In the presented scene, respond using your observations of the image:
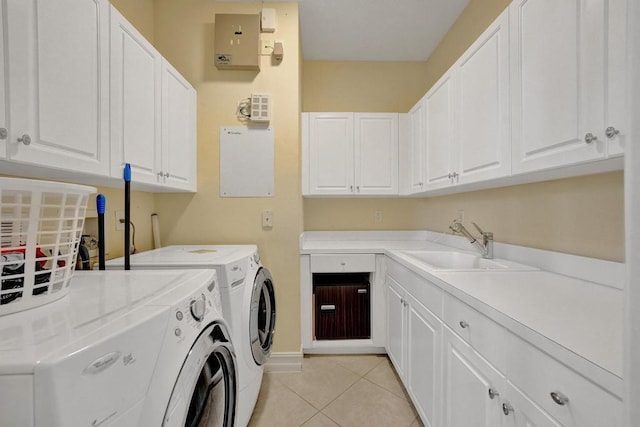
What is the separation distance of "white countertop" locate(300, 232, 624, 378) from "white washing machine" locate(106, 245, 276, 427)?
0.93m

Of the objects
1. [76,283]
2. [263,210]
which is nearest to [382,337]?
[263,210]

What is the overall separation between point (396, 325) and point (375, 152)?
151 cm

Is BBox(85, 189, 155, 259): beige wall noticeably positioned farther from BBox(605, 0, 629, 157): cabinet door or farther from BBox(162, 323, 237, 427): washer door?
BBox(605, 0, 629, 157): cabinet door

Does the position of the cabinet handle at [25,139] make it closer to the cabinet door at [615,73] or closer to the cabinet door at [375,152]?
the cabinet door at [615,73]

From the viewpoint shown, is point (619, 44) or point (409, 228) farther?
point (409, 228)

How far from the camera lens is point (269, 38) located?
2068 millimetres

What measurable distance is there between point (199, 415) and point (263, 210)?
4.63 ft

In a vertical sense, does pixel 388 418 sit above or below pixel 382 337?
below

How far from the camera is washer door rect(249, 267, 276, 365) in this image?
4.85ft

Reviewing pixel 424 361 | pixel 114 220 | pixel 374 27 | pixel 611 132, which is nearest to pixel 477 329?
pixel 424 361

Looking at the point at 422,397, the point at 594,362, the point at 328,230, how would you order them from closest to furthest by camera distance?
the point at 594,362
the point at 422,397
the point at 328,230

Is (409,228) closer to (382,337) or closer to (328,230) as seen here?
(328,230)

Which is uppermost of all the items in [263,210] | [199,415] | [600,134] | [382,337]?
[600,134]

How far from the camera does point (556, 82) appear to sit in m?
0.96
